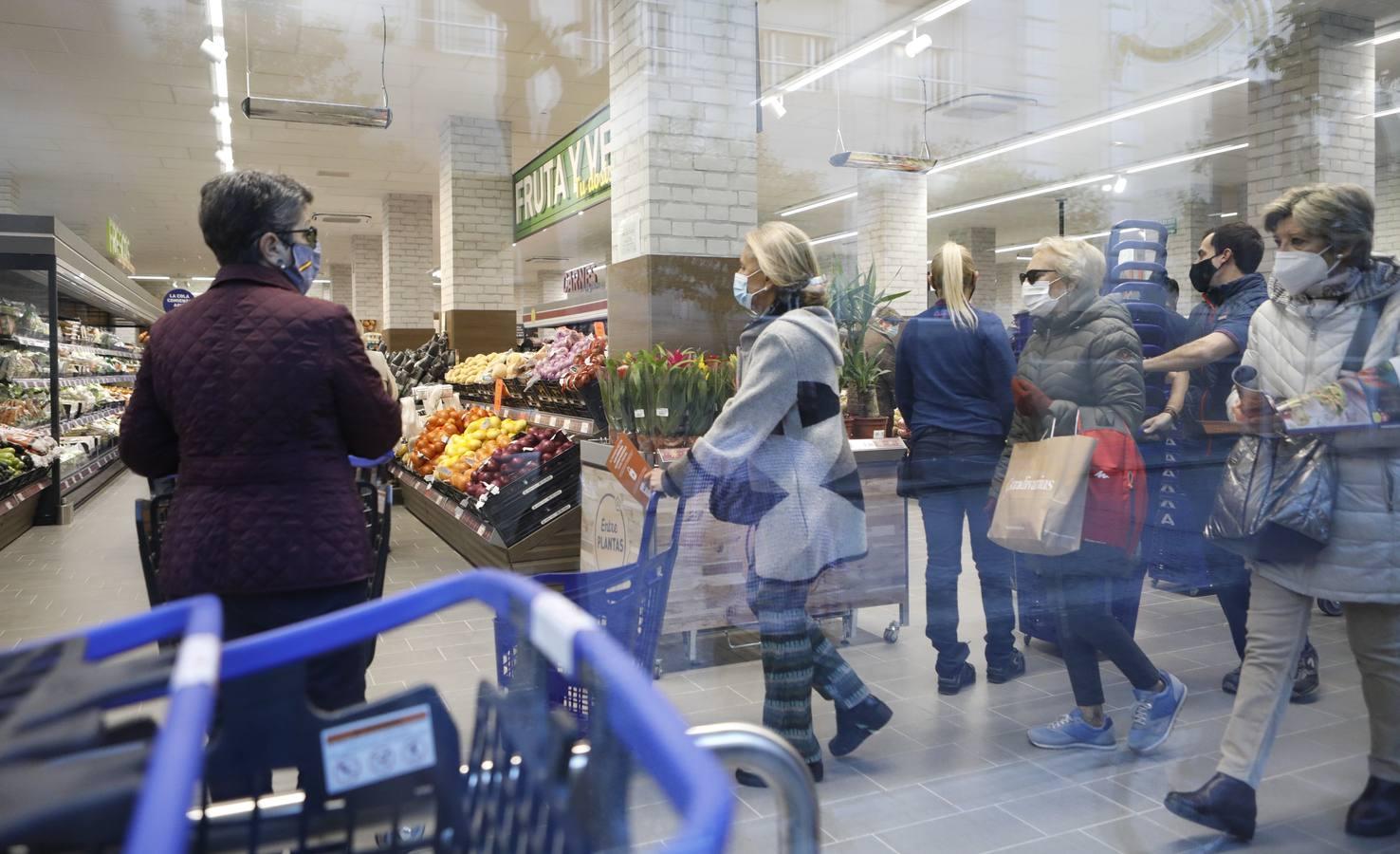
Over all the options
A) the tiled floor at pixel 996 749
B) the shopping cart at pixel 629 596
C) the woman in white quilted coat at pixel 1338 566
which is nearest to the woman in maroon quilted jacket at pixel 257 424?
the tiled floor at pixel 996 749

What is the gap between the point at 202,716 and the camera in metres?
0.62

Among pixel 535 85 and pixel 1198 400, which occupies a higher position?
pixel 535 85

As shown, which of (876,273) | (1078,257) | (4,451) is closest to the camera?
(1078,257)

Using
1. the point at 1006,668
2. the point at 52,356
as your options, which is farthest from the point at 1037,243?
the point at 52,356

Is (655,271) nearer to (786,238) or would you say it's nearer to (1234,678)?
(786,238)

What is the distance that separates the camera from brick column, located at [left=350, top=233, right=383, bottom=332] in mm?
8469

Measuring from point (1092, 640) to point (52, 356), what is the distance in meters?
8.00

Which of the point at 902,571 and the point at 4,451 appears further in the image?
the point at 4,451

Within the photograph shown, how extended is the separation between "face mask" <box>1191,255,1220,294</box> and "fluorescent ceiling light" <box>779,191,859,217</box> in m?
Answer: 1.66

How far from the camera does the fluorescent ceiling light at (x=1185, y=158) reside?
4.91 meters

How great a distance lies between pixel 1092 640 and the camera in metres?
3.06

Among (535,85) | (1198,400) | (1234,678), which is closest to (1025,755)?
(1234,678)

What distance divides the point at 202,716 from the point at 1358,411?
8.88 feet

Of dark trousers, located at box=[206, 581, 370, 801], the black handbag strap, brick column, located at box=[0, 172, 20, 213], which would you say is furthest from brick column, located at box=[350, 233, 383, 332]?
dark trousers, located at box=[206, 581, 370, 801]
